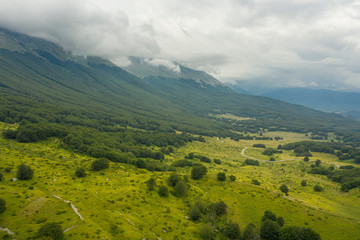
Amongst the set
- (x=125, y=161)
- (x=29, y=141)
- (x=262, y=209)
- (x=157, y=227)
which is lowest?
(x=29, y=141)

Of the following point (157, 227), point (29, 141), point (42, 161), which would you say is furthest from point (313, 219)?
point (29, 141)

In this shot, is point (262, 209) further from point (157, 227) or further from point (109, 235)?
point (109, 235)

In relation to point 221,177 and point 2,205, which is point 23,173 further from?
point 221,177

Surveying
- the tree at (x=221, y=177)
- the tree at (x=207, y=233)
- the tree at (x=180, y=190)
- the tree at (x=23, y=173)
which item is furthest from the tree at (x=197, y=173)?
the tree at (x=23, y=173)

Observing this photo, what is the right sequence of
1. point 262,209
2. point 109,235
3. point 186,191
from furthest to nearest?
point 186,191 → point 262,209 → point 109,235

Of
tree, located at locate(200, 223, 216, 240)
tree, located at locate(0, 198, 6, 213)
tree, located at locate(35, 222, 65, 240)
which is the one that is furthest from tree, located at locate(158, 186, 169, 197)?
tree, located at locate(0, 198, 6, 213)

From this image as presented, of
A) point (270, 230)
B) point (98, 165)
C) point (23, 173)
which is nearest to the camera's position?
point (270, 230)

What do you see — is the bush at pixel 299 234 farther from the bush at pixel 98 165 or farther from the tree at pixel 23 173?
the tree at pixel 23 173

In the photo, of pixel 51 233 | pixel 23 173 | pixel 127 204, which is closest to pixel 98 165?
pixel 23 173
